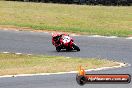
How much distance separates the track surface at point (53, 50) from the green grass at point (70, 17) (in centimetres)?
275

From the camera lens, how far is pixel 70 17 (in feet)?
109

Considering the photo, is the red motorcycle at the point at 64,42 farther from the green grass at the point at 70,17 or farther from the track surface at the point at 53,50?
the green grass at the point at 70,17

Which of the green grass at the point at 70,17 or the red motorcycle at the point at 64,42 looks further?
the green grass at the point at 70,17

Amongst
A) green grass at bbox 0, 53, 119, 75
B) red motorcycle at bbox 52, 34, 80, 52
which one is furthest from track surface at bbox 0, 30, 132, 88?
green grass at bbox 0, 53, 119, 75

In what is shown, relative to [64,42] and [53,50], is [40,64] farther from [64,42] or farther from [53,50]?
[53,50]

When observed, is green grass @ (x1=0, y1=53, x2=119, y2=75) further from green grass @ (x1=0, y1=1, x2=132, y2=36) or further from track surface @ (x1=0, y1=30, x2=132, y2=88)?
Result: green grass @ (x1=0, y1=1, x2=132, y2=36)

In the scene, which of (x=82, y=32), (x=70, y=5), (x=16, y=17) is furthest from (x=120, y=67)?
(x=70, y=5)

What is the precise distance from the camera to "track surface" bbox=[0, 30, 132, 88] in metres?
10.1

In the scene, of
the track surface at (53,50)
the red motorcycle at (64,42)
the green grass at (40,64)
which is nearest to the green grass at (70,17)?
the track surface at (53,50)

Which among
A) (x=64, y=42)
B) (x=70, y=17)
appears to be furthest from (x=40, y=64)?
(x=70, y=17)

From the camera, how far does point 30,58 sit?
1641cm

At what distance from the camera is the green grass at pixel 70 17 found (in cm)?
2716

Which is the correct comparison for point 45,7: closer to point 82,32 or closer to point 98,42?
point 82,32

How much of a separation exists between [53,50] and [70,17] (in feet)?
46.5
